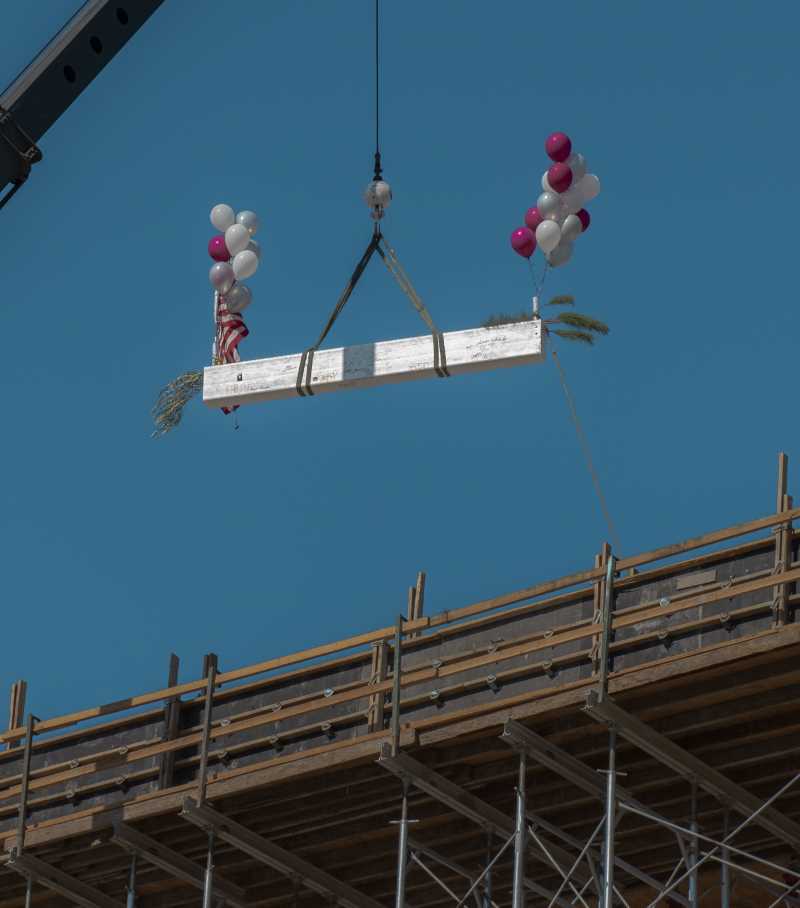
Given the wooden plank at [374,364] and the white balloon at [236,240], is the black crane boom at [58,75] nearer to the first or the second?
the white balloon at [236,240]

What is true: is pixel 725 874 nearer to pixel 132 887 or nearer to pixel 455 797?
pixel 455 797

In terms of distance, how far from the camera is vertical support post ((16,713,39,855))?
37.0 meters

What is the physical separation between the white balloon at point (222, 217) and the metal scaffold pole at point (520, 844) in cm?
926

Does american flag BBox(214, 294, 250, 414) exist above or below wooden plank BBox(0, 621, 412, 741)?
above

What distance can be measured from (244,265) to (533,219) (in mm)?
4281

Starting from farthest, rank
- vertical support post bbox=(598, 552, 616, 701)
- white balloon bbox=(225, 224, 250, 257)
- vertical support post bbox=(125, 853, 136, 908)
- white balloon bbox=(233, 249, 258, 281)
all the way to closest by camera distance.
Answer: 1. white balloon bbox=(225, 224, 250, 257)
2. vertical support post bbox=(125, 853, 136, 908)
3. white balloon bbox=(233, 249, 258, 281)
4. vertical support post bbox=(598, 552, 616, 701)

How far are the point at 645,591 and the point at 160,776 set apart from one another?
302 inches

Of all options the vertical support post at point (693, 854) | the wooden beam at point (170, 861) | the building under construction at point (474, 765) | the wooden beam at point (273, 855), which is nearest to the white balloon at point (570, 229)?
the building under construction at point (474, 765)

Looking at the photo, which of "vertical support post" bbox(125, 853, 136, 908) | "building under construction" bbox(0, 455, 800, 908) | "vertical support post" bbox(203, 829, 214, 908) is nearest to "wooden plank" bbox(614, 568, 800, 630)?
"building under construction" bbox(0, 455, 800, 908)

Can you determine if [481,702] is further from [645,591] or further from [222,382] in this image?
[222,382]

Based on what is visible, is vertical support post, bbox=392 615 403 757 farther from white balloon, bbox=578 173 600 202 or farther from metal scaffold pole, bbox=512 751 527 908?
white balloon, bbox=578 173 600 202

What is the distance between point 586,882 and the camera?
1401 inches

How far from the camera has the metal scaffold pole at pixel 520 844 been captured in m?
32.0

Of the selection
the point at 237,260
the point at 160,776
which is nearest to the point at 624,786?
the point at 160,776
